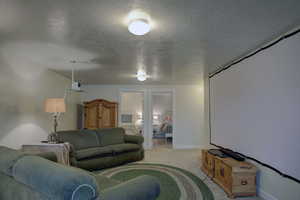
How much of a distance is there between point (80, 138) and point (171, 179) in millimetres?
2264

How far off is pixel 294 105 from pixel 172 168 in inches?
111

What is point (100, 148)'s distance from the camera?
14.8ft

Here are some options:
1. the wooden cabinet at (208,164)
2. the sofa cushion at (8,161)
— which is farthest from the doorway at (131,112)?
the sofa cushion at (8,161)

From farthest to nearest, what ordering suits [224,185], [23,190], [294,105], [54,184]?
1. [224,185]
2. [294,105]
3. [23,190]
4. [54,184]

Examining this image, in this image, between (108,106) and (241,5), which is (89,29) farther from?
(108,106)

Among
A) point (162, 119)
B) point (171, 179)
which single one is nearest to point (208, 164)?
point (171, 179)

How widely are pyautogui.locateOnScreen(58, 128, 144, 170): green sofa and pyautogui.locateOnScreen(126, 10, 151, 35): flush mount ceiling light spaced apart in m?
2.77

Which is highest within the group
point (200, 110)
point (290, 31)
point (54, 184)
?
point (290, 31)

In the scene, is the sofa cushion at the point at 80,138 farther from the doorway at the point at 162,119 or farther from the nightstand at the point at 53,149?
the doorway at the point at 162,119

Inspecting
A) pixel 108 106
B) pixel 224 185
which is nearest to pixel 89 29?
pixel 224 185

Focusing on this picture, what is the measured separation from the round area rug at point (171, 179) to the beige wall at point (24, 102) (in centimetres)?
168

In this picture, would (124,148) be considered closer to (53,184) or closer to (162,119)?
(53,184)

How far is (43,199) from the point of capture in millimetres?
1437

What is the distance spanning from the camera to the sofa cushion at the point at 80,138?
4.35 m
